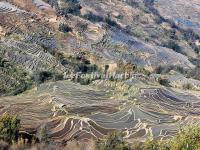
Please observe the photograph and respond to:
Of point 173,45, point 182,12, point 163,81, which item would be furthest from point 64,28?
point 182,12

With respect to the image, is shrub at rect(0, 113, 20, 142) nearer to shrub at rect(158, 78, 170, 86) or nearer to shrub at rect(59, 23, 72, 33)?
shrub at rect(158, 78, 170, 86)

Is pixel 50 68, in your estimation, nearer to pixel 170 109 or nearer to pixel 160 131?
pixel 170 109

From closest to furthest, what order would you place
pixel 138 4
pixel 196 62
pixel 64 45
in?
1. pixel 64 45
2. pixel 196 62
3. pixel 138 4

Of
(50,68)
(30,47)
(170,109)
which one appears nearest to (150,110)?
(170,109)

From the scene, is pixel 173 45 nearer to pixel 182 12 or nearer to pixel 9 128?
pixel 182 12

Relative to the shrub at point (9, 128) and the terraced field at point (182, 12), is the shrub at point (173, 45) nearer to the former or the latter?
the terraced field at point (182, 12)

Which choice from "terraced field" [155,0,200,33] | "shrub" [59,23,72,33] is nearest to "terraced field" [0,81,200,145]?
"shrub" [59,23,72,33]

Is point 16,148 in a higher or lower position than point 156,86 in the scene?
higher
